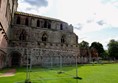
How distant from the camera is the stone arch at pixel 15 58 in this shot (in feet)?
101

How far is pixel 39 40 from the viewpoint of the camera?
36.0 meters

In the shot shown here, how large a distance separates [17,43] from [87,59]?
19921 millimetres

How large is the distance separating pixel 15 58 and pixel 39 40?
289 inches

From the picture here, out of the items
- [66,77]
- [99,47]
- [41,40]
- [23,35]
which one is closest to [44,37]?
[41,40]

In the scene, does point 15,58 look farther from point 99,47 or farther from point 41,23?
point 99,47

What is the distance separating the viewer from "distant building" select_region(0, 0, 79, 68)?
3150 cm

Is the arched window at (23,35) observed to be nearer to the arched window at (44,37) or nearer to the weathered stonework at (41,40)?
the weathered stonework at (41,40)

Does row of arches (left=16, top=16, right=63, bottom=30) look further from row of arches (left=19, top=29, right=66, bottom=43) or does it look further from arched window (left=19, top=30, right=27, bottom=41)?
arched window (left=19, top=30, right=27, bottom=41)

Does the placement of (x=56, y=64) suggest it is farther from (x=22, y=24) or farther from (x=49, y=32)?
(x=22, y=24)

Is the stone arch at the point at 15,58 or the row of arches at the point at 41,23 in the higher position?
the row of arches at the point at 41,23

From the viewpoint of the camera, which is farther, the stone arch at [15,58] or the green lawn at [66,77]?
the stone arch at [15,58]

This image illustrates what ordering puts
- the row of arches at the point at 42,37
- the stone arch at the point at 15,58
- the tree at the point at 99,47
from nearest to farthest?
the stone arch at the point at 15,58 < the row of arches at the point at 42,37 < the tree at the point at 99,47

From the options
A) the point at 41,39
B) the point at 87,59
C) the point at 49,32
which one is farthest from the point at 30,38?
the point at 87,59

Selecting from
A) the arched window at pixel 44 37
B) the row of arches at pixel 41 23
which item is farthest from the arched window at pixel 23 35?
the arched window at pixel 44 37
